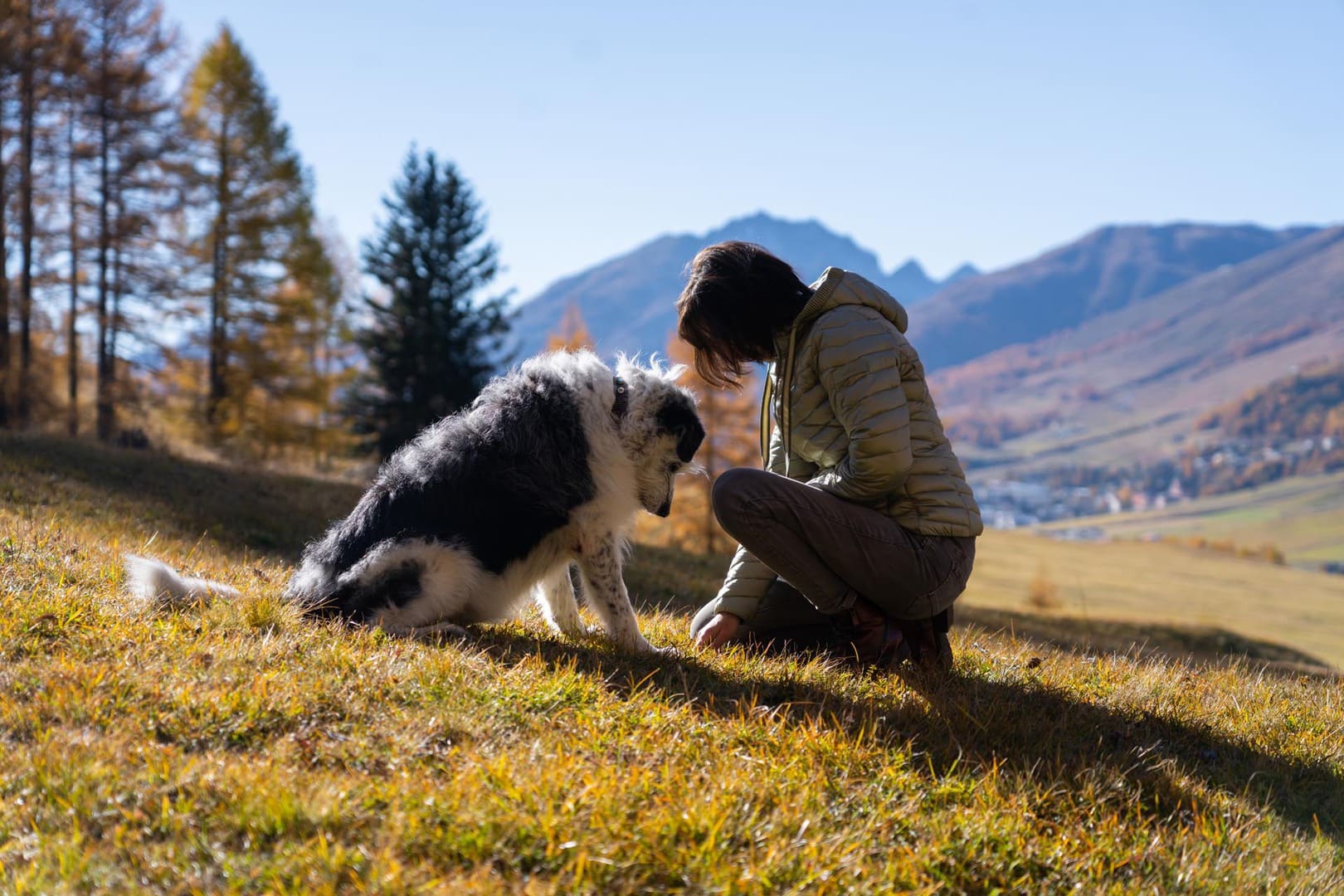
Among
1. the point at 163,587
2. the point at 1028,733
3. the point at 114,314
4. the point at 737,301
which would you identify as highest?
the point at 114,314

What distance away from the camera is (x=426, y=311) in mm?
29641

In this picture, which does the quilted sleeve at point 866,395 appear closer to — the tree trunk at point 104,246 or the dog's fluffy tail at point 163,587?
the dog's fluffy tail at point 163,587

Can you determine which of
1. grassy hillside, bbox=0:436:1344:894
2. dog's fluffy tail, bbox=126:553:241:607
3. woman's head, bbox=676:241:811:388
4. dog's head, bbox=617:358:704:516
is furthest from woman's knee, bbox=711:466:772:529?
dog's fluffy tail, bbox=126:553:241:607

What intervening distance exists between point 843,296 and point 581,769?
2.98m

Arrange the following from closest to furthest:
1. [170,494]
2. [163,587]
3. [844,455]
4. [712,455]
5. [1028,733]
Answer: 1. [1028,733]
2. [163,587]
3. [844,455]
4. [170,494]
5. [712,455]

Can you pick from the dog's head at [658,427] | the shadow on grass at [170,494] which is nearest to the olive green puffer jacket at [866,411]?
the dog's head at [658,427]

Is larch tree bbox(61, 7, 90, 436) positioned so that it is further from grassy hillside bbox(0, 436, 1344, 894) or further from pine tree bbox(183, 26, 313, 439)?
grassy hillside bbox(0, 436, 1344, 894)

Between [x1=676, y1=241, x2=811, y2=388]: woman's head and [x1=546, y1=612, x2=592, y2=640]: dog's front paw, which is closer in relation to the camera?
[x1=676, y1=241, x2=811, y2=388]: woman's head

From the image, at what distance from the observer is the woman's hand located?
5.76 m

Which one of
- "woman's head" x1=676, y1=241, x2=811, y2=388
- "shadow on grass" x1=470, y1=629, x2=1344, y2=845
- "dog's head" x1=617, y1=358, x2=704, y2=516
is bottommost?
"shadow on grass" x1=470, y1=629, x2=1344, y2=845

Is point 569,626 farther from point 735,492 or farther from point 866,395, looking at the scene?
point 866,395

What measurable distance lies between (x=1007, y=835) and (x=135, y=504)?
38.1 ft

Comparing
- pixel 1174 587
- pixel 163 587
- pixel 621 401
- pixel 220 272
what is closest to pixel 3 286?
pixel 220 272

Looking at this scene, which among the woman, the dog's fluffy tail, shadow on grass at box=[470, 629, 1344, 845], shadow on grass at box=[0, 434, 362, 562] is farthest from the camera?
shadow on grass at box=[0, 434, 362, 562]
